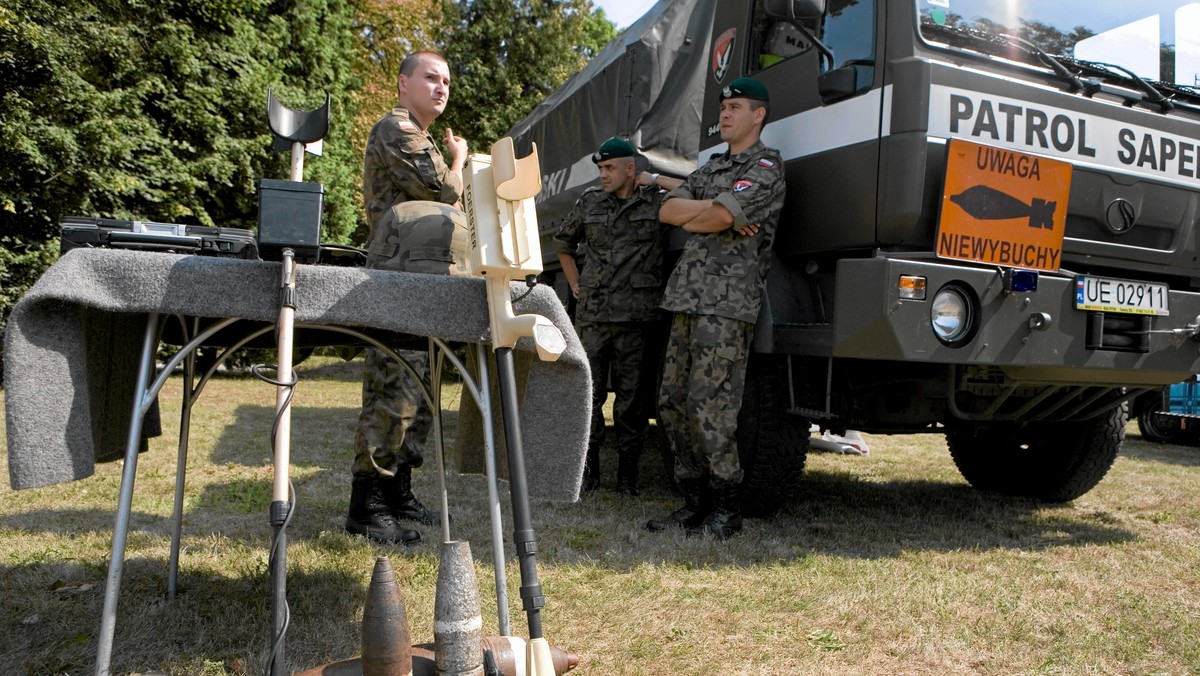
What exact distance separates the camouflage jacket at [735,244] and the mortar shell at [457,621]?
2.13m

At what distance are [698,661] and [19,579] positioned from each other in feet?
7.06

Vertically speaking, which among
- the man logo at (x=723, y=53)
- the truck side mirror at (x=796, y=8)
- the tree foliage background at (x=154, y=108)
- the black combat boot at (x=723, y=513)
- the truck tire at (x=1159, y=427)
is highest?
the tree foliage background at (x=154, y=108)

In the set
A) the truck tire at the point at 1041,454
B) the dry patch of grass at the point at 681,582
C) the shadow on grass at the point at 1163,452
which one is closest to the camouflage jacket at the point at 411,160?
the dry patch of grass at the point at 681,582

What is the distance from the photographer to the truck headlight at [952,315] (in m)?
3.02

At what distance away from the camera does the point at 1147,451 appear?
757cm

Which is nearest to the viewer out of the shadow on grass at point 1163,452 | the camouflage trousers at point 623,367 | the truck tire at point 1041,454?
the truck tire at point 1041,454

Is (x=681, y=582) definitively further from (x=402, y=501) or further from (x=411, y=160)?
(x=411, y=160)

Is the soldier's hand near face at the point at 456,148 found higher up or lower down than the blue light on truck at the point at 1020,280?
higher up

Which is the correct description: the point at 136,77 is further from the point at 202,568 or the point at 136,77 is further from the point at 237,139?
the point at 202,568

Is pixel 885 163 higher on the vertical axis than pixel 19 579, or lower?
higher

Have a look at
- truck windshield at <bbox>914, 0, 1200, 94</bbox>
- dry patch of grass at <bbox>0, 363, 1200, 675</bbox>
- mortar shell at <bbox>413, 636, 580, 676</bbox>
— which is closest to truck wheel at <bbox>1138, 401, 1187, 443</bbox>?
dry patch of grass at <bbox>0, 363, 1200, 675</bbox>

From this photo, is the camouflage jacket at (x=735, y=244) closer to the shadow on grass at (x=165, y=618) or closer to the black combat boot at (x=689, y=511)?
the black combat boot at (x=689, y=511)

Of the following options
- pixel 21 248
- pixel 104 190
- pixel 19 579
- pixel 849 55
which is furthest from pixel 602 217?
pixel 21 248

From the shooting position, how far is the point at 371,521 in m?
3.39
